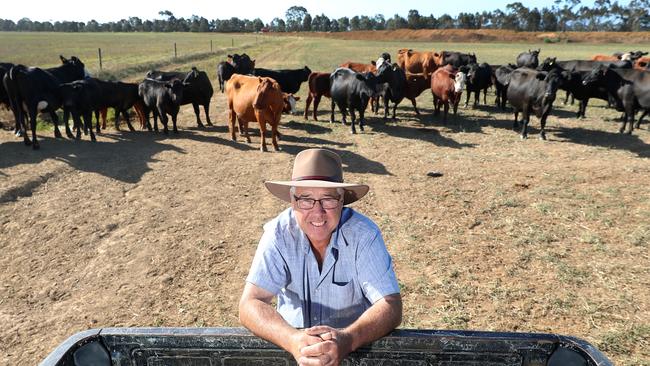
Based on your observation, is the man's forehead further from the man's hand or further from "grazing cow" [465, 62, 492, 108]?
"grazing cow" [465, 62, 492, 108]

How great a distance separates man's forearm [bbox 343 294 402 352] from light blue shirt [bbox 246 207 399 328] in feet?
0.58

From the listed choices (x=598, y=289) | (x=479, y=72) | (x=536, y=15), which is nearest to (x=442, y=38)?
(x=536, y=15)

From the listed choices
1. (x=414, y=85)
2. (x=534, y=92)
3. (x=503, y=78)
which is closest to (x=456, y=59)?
(x=503, y=78)

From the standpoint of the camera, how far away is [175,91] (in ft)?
35.4

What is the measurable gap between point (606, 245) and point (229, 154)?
23.7 ft

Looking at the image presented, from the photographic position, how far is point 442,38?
75812 mm

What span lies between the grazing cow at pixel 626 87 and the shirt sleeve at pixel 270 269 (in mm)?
11873

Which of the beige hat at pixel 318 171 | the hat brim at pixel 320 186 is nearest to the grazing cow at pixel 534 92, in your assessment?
the hat brim at pixel 320 186

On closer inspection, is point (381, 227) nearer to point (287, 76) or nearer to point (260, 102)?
point (260, 102)

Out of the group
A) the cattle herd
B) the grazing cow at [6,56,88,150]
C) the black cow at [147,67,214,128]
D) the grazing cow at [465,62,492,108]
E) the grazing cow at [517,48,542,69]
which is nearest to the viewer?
the grazing cow at [6,56,88,150]

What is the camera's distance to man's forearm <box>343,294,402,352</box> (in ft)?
6.13

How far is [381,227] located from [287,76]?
9.95m

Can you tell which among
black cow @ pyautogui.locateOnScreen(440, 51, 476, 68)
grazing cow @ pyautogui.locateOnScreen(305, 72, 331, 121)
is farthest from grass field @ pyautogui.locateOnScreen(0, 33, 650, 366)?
black cow @ pyautogui.locateOnScreen(440, 51, 476, 68)

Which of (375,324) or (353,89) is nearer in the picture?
(375,324)
